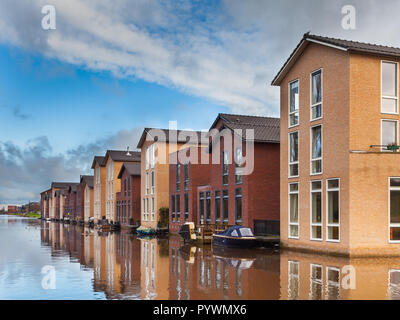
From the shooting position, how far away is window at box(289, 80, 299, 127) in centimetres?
2811

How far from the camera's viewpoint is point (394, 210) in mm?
23078

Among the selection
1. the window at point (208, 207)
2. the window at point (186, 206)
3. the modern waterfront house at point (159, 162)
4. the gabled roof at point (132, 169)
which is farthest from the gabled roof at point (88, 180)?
the window at point (208, 207)

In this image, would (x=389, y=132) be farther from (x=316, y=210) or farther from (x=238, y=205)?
(x=238, y=205)

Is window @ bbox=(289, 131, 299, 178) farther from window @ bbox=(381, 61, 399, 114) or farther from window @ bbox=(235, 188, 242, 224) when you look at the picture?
window @ bbox=(235, 188, 242, 224)

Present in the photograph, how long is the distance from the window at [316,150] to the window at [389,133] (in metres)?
3.24

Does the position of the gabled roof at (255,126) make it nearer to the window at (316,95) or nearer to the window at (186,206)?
the window at (316,95)

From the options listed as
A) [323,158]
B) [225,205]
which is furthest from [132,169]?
[323,158]

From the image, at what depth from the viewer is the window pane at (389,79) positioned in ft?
78.8

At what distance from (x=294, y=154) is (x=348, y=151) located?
5226mm

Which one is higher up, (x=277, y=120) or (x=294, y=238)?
(x=277, y=120)

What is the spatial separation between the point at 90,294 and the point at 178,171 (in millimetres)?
32229

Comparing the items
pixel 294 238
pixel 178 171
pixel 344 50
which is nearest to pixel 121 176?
pixel 178 171
